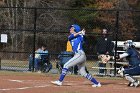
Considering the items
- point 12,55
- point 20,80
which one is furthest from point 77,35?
point 12,55

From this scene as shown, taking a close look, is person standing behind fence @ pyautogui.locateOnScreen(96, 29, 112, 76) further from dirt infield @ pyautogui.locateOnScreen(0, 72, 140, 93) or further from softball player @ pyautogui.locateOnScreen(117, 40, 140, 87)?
softball player @ pyautogui.locateOnScreen(117, 40, 140, 87)

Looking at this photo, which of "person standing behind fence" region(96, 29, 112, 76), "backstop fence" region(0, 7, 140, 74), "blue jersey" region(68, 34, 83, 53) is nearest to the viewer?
"blue jersey" region(68, 34, 83, 53)

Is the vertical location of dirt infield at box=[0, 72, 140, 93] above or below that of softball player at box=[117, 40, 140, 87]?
below

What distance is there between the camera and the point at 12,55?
23906 millimetres

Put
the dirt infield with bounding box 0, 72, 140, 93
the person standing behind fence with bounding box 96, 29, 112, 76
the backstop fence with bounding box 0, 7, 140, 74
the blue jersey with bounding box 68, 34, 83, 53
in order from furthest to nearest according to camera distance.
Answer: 1. the backstop fence with bounding box 0, 7, 140, 74
2. the person standing behind fence with bounding box 96, 29, 112, 76
3. the blue jersey with bounding box 68, 34, 83, 53
4. the dirt infield with bounding box 0, 72, 140, 93

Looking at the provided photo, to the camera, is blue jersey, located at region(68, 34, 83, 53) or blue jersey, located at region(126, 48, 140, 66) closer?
blue jersey, located at region(68, 34, 83, 53)

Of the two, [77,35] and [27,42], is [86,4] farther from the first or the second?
[77,35]

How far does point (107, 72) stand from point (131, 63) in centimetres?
482

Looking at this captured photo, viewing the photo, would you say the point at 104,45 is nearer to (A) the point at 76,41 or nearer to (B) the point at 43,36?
(A) the point at 76,41

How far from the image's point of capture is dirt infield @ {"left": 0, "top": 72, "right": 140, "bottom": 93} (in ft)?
45.8

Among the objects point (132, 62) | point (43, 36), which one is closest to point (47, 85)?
point (132, 62)

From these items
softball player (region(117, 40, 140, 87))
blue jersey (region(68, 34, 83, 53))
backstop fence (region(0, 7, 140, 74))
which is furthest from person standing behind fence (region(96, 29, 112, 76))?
blue jersey (region(68, 34, 83, 53))

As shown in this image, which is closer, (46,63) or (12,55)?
(46,63)

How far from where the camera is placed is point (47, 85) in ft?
50.1
